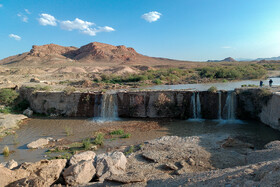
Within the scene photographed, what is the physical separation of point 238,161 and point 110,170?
189 inches

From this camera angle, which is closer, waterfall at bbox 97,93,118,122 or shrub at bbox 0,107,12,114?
waterfall at bbox 97,93,118,122

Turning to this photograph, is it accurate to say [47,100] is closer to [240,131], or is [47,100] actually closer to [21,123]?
[21,123]

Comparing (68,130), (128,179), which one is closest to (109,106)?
(68,130)

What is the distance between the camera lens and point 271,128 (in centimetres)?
1252

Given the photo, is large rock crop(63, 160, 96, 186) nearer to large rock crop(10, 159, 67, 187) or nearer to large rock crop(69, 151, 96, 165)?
large rock crop(10, 159, 67, 187)

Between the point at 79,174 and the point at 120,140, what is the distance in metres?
5.42

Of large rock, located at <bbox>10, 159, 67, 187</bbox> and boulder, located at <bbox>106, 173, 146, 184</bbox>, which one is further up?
boulder, located at <bbox>106, 173, 146, 184</bbox>

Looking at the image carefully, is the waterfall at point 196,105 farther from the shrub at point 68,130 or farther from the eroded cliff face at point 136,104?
the shrub at point 68,130

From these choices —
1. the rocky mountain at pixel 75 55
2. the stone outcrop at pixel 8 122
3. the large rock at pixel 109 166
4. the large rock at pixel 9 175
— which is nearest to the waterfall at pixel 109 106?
the stone outcrop at pixel 8 122

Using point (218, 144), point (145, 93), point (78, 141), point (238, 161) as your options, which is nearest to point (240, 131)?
point (218, 144)

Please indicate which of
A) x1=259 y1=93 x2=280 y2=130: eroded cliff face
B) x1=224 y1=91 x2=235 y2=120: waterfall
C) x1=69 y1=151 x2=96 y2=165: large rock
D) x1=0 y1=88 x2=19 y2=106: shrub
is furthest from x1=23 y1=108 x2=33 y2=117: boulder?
x1=259 y1=93 x2=280 y2=130: eroded cliff face

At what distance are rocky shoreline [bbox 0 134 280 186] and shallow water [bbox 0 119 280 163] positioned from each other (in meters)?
2.30

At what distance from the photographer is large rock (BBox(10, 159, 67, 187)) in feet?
18.9

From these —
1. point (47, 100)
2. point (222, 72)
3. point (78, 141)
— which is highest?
point (222, 72)
